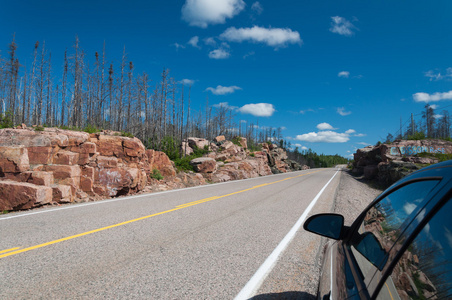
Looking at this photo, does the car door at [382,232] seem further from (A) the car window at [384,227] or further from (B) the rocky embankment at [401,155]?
(B) the rocky embankment at [401,155]

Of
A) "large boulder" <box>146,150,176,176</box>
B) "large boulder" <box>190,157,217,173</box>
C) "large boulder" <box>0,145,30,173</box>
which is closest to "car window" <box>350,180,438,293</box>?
"large boulder" <box>0,145,30,173</box>

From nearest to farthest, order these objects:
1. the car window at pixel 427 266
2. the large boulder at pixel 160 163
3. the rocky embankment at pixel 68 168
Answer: the car window at pixel 427 266 < the rocky embankment at pixel 68 168 < the large boulder at pixel 160 163

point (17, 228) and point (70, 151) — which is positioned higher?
point (70, 151)

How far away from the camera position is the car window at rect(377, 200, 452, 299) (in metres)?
0.88

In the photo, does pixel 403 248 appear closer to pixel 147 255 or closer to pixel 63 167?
pixel 147 255

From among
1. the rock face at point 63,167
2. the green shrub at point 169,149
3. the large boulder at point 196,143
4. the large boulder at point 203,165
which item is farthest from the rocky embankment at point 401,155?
the large boulder at point 196,143

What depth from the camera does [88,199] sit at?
10.1 m

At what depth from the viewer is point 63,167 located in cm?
→ 1008

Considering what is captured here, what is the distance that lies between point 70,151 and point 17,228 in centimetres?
653

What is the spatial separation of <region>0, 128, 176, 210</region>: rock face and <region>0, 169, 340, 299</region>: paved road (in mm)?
1850

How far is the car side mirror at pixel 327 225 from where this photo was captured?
2.02m

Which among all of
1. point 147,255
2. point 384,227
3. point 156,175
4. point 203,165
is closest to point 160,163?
point 156,175

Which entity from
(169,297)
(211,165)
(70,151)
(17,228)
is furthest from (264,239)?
(211,165)

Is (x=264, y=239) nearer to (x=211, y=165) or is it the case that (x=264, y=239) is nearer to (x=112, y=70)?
(x=211, y=165)
